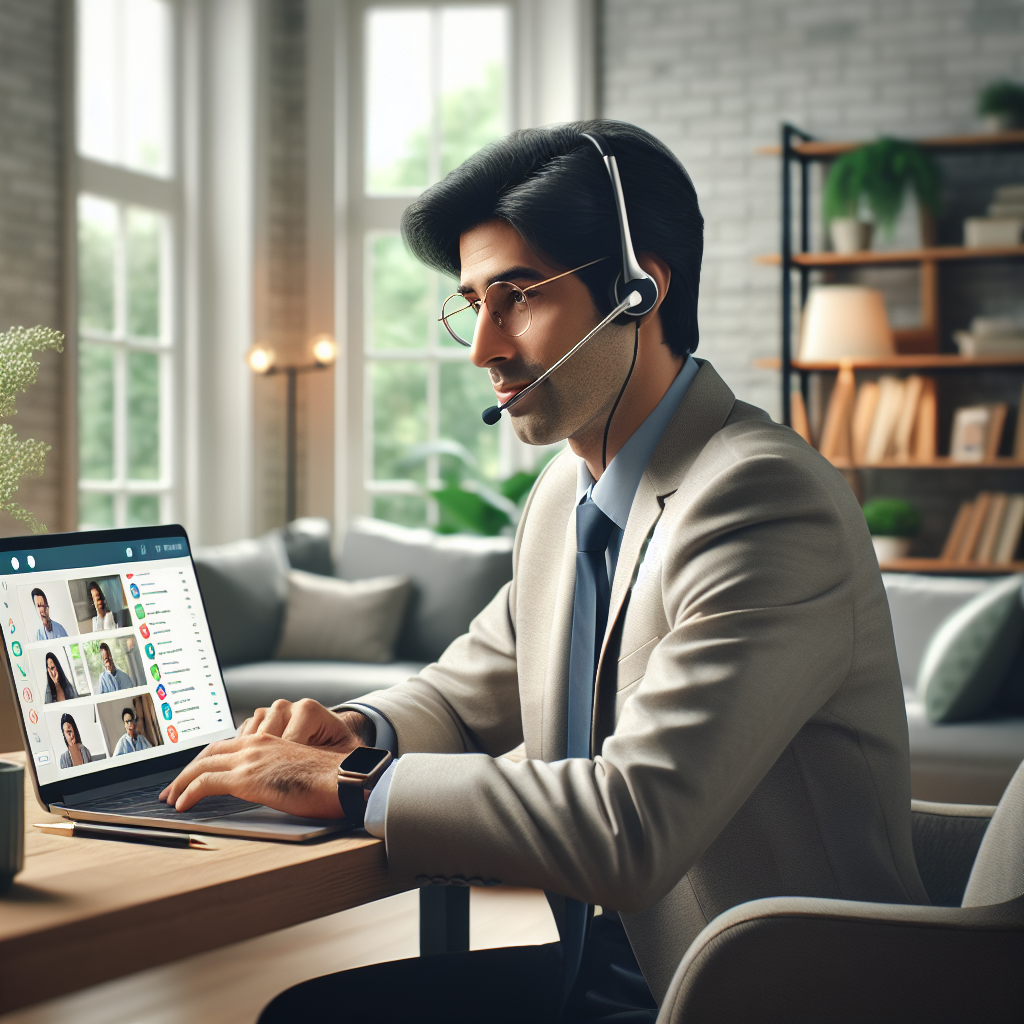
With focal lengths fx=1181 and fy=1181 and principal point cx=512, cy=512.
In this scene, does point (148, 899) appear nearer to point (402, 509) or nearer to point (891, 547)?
point (891, 547)

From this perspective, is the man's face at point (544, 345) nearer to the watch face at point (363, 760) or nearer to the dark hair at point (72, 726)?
the watch face at point (363, 760)

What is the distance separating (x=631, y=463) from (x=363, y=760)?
0.46 m

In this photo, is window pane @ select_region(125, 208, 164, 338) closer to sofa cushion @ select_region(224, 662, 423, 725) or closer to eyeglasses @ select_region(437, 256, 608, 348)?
sofa cushion @ select_region(224, 662, 423, 725)

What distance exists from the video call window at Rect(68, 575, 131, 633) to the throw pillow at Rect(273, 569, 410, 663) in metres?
3.20

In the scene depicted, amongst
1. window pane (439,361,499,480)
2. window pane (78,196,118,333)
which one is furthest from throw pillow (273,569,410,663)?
window pane (78,196,118,333)

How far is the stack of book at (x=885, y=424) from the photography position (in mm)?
5277

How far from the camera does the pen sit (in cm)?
95

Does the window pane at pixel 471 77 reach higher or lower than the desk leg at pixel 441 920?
higher

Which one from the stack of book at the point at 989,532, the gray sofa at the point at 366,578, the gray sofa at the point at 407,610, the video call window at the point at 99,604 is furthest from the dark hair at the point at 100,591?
the stack of book at the point at 989,532

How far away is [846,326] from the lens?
5.16 m

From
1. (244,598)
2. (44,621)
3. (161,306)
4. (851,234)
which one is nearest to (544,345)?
(44,621)

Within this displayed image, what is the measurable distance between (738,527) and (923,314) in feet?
16.0

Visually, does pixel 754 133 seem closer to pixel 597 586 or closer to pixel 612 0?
pixel 612 0

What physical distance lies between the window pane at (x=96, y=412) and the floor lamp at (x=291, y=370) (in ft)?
2.14
